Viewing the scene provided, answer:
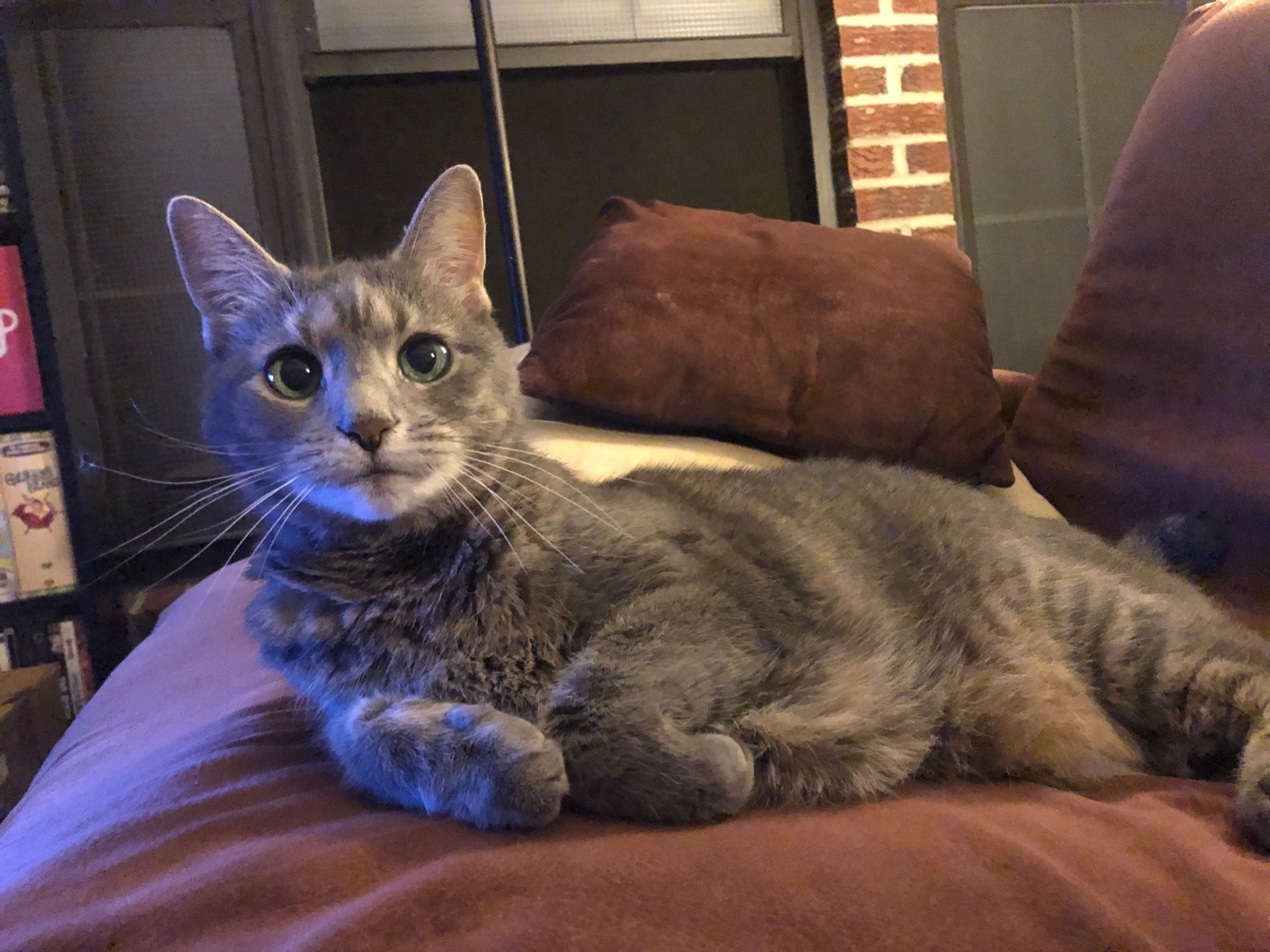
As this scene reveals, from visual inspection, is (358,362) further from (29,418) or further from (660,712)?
(29,418)

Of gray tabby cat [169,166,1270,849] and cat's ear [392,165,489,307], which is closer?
gray tabby cat [169,166,1270,849]

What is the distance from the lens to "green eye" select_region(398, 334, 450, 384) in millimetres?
925

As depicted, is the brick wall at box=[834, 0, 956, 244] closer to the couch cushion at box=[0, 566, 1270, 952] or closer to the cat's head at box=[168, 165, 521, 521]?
the cat's head at box=[168, 165, 521, 521]

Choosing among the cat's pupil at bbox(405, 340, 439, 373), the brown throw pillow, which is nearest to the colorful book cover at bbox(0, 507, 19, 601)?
the brown throw pillow

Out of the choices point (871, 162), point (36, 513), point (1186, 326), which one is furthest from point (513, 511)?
point (871, 162)

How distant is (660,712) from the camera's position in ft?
2.30

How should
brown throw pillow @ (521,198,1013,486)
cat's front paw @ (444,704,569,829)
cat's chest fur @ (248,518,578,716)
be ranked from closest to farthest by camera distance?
cat's front paw @ (444,704,569,829)
cat's chest fur @ (248,518,578,716)
brown throw pillow @ (521,198,1013,486)

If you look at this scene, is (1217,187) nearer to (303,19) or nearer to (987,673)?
(987,673)

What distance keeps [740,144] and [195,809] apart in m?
2.65

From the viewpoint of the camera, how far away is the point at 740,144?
9.32 ft

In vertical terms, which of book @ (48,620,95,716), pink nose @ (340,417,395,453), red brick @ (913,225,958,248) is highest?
red brick @ (913,225,958,248)

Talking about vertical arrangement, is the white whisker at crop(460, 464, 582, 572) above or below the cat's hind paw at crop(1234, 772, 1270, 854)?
above

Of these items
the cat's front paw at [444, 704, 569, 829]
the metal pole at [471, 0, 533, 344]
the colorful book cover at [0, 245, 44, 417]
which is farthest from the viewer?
the colorful book cover at [0, 245, 44, 417]

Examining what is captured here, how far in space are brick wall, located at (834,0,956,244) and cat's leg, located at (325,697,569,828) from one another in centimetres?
251
